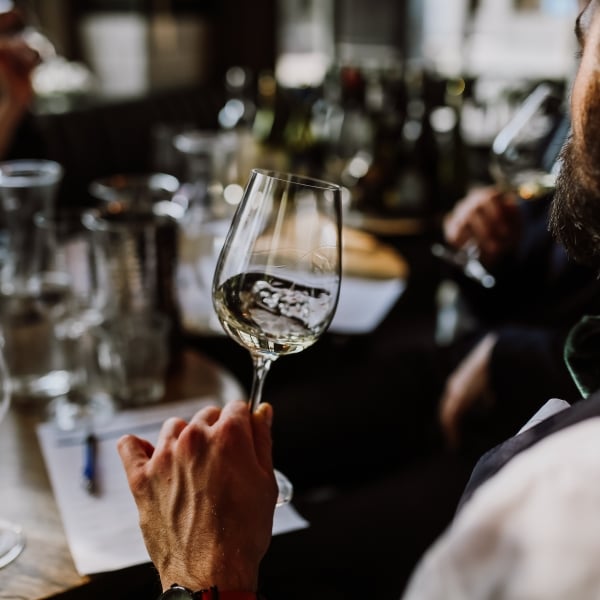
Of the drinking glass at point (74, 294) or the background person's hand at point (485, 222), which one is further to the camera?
the background person's hand at point (485, 222)

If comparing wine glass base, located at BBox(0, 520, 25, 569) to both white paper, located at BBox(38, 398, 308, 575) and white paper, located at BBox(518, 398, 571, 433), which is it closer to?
white paper, located at BBox(38, 398, 308, 575)

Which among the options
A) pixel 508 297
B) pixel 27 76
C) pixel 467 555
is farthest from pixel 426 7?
pixel 467 555

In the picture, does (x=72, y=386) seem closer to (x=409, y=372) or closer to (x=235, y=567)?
(x=235, y=567)

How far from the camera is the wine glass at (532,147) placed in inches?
52.5

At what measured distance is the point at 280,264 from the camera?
0.75m

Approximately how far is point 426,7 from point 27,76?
143 inches

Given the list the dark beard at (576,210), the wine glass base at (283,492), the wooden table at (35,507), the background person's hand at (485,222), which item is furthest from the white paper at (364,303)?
the dark beard at (576,210)

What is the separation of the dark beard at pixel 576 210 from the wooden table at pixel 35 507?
51cm

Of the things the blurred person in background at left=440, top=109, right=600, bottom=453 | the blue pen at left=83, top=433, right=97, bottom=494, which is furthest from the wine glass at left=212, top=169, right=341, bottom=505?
the blurred person in background at left=440, top=109, right=600, bottom=453

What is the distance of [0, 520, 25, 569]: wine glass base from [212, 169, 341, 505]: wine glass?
0.95ft

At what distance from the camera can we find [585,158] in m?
0.62

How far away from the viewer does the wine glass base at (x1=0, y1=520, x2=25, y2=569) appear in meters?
0.73

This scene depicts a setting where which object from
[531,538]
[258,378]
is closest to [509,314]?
[258,378]

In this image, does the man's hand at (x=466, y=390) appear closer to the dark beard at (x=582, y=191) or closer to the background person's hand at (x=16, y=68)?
the dark beard at (x=582, y=191)
